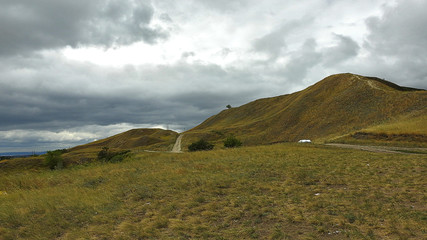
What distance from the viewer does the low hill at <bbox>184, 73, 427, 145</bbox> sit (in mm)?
61884

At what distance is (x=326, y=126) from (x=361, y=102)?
13.6 m

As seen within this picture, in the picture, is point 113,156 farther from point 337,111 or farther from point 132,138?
point 132,138

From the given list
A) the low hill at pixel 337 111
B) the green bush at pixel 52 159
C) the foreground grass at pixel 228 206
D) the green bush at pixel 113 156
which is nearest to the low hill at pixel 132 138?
the low hill at pixel 337 111

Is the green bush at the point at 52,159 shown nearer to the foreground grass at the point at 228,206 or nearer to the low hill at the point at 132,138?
the foreground grass at the point at 228,206

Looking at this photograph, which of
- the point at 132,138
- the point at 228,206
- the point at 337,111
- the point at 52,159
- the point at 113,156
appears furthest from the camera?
the point at 132,138

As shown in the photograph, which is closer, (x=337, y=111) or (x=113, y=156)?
(x=113, y=156)

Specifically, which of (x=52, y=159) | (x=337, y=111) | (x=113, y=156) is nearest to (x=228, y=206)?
(x=113, y=156)

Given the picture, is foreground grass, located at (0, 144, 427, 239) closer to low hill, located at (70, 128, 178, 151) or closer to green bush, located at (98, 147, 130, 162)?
green bush, located at (98, 147, 130, 162)

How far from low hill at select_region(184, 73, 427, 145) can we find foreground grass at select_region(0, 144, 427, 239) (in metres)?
47.9

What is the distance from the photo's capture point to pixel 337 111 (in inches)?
3041

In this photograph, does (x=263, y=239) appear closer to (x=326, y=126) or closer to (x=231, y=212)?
(x=231, y=212)

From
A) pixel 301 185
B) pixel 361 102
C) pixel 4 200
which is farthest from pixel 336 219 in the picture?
pixel 361 102

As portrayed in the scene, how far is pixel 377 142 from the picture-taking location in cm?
4050

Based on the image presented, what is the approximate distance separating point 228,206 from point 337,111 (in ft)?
253
